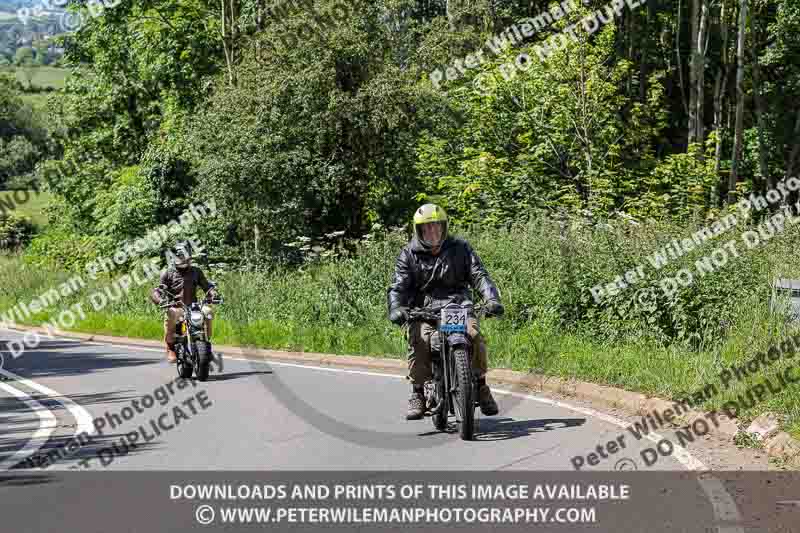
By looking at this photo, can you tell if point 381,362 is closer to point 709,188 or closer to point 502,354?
point 502,354

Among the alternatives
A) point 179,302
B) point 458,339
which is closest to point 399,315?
point 458,339

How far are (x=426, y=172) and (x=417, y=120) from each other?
1.64 metres

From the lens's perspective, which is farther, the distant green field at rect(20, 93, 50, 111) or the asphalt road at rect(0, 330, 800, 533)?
the distant green field at rect(20, 93, 50, 111)

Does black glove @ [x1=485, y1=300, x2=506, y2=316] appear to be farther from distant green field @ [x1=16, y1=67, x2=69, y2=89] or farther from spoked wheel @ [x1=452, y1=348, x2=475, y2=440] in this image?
distant green field @ [x1=16, y1=67, x2=69, y2=89]

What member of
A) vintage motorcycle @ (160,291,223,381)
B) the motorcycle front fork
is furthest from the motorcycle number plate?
vintage motorcycle @ (160,291,223,381)

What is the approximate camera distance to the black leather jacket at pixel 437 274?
9727 mm

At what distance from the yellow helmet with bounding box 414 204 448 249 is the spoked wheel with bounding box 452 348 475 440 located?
1126mm

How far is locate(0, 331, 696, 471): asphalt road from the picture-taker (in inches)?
338

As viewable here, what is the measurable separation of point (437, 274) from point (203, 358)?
6641 mm

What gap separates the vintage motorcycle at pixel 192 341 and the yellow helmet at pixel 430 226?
6.53 meters

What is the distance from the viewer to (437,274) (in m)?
9.73

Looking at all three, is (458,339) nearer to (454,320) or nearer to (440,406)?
(454,320)

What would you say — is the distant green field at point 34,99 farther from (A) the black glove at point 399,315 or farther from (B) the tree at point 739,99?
(A) the black glove at point 399,315

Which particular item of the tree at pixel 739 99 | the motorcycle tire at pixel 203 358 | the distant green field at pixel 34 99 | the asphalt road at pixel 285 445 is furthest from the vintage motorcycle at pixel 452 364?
the distant green field at pixel 34 99
